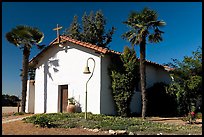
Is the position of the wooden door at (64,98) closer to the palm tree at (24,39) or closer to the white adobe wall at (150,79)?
the palm tree at (24,39)

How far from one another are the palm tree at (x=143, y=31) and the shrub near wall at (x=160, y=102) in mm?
3402

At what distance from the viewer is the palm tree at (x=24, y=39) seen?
19.1 meters

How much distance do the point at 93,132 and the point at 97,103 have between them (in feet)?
21.2

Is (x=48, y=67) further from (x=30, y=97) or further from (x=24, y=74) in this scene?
(x=30, y=97)

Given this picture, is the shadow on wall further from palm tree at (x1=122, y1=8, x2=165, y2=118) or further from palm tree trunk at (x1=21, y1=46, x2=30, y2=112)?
palm tree at (x1=122, y1=8, x2=165, y2=118)

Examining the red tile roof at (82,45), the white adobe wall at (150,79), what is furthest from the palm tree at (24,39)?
the white adobe wall at (150,79)

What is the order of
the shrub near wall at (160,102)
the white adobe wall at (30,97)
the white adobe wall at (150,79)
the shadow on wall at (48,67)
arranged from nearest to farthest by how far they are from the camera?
the shadow on wall at (48,67) → the white adobe wall at (150,79) → the shrub near wall at (160,102) → the white adobe wall at (30,97)

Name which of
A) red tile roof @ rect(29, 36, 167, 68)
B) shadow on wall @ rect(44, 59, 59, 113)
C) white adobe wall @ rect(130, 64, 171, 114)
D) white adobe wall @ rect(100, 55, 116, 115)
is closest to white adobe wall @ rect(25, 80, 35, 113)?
red tile roof @ rect(29, 36, 167, 68)

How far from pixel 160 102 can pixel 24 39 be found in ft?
36.0

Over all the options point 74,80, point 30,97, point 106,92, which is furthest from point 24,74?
point 106,92

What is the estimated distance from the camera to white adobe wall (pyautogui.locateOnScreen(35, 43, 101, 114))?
1669 centimetres

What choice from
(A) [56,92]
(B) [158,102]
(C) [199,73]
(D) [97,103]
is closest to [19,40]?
(A) [56,92]

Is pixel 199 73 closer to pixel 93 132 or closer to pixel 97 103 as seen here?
pixel 97 103

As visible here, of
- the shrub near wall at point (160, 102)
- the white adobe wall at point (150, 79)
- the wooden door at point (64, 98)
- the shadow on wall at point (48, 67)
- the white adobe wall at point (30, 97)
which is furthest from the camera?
the white adobe wall at point (30, 97)
